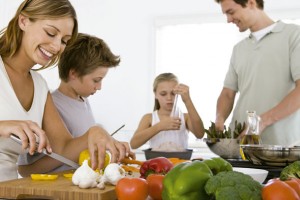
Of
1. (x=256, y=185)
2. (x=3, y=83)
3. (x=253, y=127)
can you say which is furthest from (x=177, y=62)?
(x=256, y=185)

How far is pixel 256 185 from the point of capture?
2.56 ft

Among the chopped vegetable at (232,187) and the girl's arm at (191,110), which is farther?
the girl's arm at (191,110)

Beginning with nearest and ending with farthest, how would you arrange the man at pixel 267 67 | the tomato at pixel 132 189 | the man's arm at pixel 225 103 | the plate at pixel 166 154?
the tomato at pixel 132 189 → the plate at pixel 166 154 → the man at pixel 267 67 → the man's arm at pixel 225 103

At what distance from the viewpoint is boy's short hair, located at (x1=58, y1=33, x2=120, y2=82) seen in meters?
1.96

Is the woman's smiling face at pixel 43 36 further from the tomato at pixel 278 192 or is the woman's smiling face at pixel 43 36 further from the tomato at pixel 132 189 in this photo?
the tomato at pixel 278 192

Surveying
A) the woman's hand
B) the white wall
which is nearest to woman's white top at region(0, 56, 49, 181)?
the woman's hand

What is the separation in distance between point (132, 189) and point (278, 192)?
11.6 inches

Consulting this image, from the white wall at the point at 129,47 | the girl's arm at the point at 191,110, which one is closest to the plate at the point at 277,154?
the girl's arm at the point at 191,110

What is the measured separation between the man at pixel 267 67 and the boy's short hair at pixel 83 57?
28.9 inches

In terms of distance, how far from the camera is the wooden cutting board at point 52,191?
1000 mm

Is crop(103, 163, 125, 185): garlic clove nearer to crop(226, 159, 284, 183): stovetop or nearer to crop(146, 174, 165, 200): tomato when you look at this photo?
crop(146, 174, 165, 200): tomato

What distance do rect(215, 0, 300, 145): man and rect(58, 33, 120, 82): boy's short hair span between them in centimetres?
73

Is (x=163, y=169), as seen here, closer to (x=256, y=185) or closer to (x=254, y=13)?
(x=256, y=185)

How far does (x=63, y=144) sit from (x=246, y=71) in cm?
127
